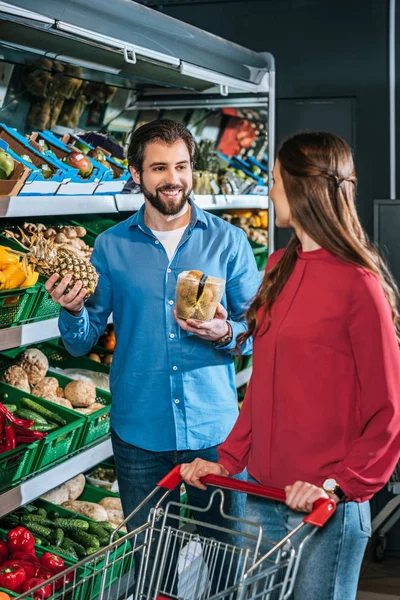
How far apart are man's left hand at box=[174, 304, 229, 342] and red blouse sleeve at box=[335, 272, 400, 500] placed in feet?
2.58

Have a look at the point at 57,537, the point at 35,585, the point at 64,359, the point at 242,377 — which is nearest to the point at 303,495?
the point at 35,585

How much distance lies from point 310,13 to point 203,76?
1.79 metres

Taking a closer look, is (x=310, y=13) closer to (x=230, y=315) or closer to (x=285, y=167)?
(x=230, y=315)

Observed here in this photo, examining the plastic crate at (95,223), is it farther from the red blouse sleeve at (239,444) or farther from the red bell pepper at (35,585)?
the red blouse sleeve at (239,444)

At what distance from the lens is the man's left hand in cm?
271

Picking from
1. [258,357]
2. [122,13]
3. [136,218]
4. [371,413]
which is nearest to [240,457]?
[258,357]

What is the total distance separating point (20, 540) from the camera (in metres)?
3.20

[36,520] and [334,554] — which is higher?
[334,554]

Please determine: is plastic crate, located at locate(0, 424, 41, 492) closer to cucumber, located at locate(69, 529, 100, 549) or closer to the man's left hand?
cucumber, located at locate(69, 529, 100, 549)

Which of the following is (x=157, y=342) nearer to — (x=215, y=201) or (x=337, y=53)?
(x=215, y=201)

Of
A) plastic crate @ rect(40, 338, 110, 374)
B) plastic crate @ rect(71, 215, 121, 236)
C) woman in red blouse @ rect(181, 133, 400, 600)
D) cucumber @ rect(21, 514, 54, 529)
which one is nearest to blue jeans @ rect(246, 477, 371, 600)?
woman in red blouse @ rect(181, 133, 400, 600)

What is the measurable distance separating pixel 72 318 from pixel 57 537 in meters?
1.06

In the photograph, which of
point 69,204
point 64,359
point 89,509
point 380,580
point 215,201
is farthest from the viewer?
point 380,580

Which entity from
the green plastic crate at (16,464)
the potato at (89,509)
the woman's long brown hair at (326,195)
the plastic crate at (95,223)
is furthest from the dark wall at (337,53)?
the woman's long brown hair at (326,195)
